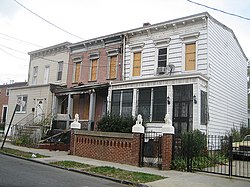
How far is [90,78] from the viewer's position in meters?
24.8

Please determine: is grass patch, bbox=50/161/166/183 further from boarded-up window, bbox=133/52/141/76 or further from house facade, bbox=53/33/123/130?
boarded-up window, bbox=133/52/141/76

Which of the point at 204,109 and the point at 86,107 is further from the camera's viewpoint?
the point at 86,107

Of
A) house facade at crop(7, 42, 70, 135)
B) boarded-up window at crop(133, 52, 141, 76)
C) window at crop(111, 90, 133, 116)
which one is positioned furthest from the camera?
house facade at crop(7, 42, 70, 135)

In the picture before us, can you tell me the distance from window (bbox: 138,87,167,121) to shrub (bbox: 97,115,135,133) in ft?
4.40

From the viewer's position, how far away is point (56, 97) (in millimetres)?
26094

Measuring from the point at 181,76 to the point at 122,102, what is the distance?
5248mm

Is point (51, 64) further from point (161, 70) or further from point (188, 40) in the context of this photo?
point (188, 40)

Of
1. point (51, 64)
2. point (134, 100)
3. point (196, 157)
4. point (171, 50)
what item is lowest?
point (196, 157)

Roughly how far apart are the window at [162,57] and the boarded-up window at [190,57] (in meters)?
1.62

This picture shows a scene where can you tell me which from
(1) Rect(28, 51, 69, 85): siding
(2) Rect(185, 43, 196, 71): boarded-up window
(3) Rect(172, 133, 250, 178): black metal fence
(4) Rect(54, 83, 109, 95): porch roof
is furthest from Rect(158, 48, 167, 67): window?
(1) Rect(28, 51, 69, 85): siding

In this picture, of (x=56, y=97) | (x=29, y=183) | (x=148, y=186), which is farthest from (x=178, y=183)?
(x=56, y=97)

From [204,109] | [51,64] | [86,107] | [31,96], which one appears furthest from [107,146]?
[51,64]

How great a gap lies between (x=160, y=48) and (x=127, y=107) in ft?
16.2

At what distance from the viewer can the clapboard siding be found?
728 inches
